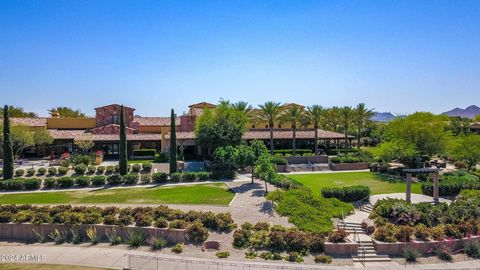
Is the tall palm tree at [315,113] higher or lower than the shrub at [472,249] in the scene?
higher

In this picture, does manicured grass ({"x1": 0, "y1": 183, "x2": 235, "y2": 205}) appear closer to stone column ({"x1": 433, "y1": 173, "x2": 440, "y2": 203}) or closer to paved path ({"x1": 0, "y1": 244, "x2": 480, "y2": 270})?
paved path ({"x1": 0, "y1": 244, "x2": 480, "y2": 270})

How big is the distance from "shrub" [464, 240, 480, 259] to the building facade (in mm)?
37909

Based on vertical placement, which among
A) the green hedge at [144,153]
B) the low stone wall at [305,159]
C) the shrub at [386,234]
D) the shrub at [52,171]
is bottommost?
the shrub at [386,234]

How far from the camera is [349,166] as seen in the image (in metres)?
49.1

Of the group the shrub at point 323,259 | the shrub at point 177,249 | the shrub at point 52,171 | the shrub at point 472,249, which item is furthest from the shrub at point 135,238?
the shrub at point 52,171

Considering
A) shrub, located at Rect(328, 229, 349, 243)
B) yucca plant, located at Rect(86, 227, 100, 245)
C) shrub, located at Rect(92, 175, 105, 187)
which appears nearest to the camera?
shrub, located at Rect(328, 229, 349, 243)

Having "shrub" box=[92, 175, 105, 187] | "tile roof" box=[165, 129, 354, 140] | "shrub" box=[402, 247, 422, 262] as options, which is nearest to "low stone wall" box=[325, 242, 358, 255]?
"shrub" box=[402, 247, 422, 262]

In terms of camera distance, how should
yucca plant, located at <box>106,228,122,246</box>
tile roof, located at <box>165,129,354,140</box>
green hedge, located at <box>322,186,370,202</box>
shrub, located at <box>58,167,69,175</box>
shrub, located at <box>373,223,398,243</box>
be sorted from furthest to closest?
tile roof, located at <box>165,129,354,140</box> < shrub, located at <box>58,167,69,175</box> < green hedge, located at <box>322,186,370,202</box> < yucca plant, located at <box>106,228,122,246</box> < shrub, located at <box>373,223,398,243</box>

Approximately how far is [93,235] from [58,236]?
2480mm

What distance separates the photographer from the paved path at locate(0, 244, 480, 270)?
19.2m

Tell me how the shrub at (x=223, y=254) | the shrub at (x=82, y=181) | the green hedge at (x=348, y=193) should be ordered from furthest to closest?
the shrub at (x=82, y=181), the green hedge at (x=348, y=193), the shrub at (x=223, y=254)

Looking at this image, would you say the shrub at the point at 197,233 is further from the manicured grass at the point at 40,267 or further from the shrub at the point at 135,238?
the manicured grass at the point at 40,267

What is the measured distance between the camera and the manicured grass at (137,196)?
30.8 meters

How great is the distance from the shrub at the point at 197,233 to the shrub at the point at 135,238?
3.16 m
